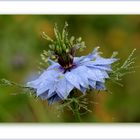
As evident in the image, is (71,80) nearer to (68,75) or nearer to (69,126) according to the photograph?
(68,75)

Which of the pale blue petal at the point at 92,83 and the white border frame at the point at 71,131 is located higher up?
the pale blue petal at the point at 92,83

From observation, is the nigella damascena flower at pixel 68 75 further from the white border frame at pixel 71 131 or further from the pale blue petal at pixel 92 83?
the white border frame at pixel 71 131

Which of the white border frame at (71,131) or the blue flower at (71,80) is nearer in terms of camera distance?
the blue flower at (71,80)

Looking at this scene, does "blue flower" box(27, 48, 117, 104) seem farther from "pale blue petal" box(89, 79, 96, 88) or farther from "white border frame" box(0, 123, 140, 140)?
"white border frame" box(0, 123, 140, 140)

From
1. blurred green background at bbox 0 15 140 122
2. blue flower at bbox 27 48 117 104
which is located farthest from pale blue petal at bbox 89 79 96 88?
blurred green background at bbox 0 15 140 122

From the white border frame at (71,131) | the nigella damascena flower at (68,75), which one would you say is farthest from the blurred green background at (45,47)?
the nigella damascena flower at (68,75)

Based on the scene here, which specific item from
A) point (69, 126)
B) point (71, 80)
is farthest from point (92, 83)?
point (69, 126)
